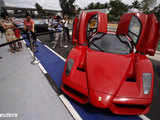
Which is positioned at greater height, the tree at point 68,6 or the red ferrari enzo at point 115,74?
the tree at point 68,6

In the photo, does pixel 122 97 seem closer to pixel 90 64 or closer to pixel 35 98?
pixel 90 64

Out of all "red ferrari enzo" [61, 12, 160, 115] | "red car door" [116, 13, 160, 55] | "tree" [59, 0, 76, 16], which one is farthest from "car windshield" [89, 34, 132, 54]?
"tree" [59, 0, 76, 16]

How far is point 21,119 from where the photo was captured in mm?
1521

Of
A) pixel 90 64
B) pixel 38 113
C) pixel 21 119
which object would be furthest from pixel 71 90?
pixel 21 119

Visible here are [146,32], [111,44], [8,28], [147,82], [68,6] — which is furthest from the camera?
[68,6]

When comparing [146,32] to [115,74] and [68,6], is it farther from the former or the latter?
[68,6]

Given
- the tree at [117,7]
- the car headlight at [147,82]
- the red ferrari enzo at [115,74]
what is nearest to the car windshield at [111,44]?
the red ferrari enzo at [115,74]

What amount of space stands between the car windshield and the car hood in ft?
0.68

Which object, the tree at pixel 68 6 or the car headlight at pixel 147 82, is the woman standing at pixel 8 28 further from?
the tree at pixel 68 6

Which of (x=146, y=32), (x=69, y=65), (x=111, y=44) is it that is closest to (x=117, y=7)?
(x=146, y=32)

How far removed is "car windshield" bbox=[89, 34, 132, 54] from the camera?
6.75 feet

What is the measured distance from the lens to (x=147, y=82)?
150cm

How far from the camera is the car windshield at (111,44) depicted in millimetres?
2058

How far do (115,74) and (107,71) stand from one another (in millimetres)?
136
